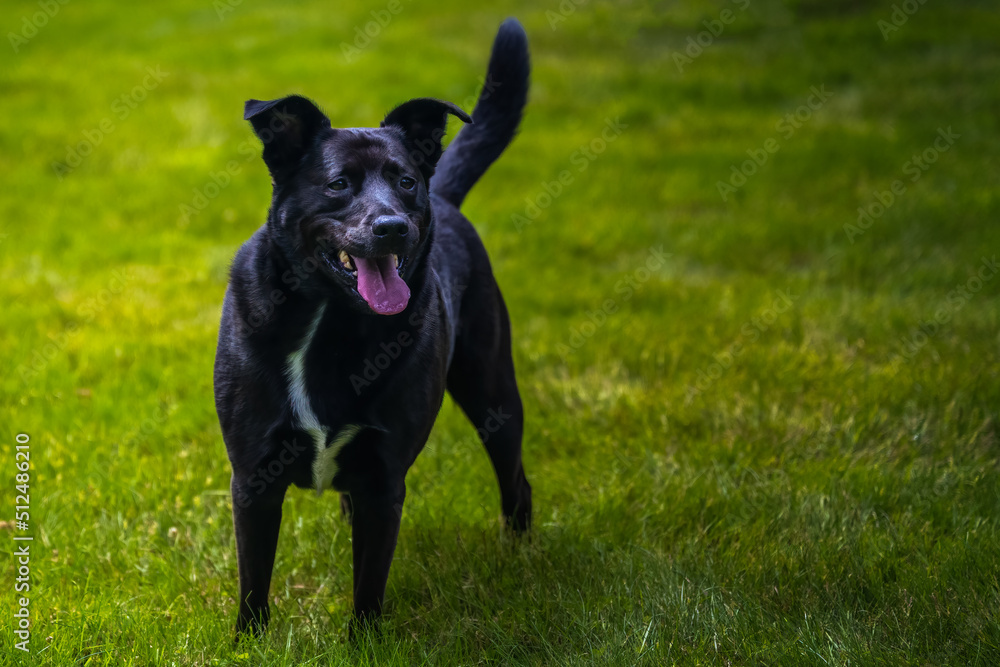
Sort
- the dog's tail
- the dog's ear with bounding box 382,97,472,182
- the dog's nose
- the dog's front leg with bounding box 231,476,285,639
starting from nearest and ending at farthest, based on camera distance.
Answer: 1. the dog's nose
2. the dog's front leg with bounding box 231,476,285,639
3. the dog's ear with bounding box 382,97,472,182
4. the dog's tail

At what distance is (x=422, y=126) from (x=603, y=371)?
2.27m

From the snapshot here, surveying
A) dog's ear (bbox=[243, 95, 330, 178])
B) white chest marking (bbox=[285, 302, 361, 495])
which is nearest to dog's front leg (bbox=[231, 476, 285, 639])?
white chest marking (bbox=[285, 302, 361, 495])

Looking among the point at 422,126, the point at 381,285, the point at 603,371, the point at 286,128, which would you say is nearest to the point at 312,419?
the point at 381,285

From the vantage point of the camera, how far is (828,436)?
4.00 m

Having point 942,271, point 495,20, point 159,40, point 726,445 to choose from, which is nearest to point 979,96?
point 942,271

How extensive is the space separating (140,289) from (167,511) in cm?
278

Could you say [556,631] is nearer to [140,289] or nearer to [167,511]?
[167,511]

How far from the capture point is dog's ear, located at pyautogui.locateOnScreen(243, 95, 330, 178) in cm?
249

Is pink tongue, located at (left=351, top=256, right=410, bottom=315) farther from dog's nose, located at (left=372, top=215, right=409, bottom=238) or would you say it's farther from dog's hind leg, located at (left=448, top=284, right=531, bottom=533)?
dog's hind leg, located at (left=448, top=284, right=531, bottom=533)

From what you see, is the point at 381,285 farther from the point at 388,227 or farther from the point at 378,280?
the point at 388,227

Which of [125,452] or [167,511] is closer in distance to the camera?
[167,511]

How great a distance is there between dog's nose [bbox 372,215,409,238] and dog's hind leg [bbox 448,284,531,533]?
93 centimetres

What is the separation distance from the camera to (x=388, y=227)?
2324mm

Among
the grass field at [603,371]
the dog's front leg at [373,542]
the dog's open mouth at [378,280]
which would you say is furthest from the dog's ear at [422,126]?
the grass field at [603,371]
